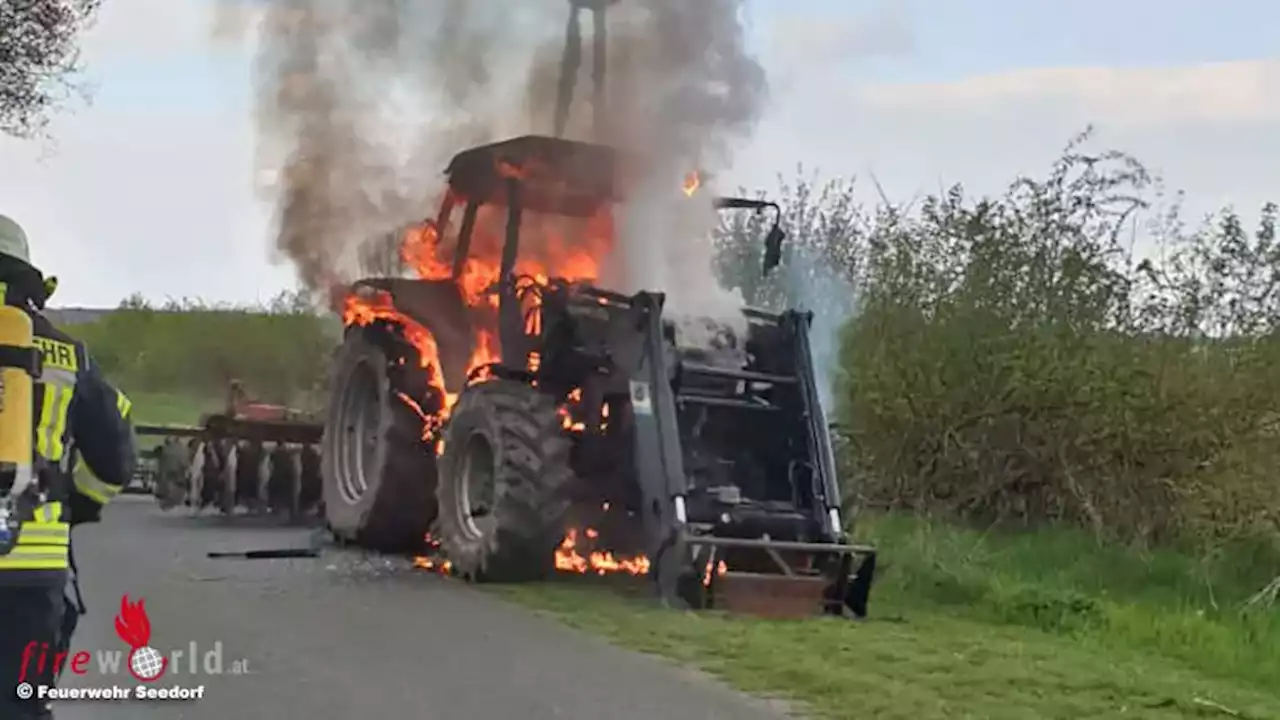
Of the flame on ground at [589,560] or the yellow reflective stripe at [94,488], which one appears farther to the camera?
the flame on ground at [589,560]

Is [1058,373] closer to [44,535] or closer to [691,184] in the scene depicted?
[691,184]

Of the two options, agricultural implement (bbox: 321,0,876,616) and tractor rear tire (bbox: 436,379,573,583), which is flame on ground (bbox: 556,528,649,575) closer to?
agricultural implement (bbox: 321,0,876,616)

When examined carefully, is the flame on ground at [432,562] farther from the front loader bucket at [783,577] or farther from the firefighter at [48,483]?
the firefighter at [48,483]

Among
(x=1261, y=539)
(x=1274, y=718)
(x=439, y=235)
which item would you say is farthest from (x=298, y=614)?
(x=1261, y=539)

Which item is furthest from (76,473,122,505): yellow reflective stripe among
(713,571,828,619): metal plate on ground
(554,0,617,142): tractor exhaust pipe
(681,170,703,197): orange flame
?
(554,0,617,142): tractor exhaust pipe

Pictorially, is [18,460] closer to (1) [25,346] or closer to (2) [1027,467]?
(1) [25,346]

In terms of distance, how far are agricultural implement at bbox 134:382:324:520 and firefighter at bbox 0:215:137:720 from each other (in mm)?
13550

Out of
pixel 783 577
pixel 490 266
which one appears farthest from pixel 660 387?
pixel 490 266

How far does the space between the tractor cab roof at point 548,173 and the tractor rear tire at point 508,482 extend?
5.78 feet

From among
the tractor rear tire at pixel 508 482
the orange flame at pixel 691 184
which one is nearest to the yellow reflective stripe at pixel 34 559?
the tractor rear tire at pixel 508 482

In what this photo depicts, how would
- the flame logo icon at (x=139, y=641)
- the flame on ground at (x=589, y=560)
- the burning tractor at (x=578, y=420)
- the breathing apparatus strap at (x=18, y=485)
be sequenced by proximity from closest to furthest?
the breathing apparatus strap at (x=18, y=485) < the flame logo icon at (x=139, y=641) < the burning tractor at (x=578, y=420) < the flame on ground at (x=589, y=560)

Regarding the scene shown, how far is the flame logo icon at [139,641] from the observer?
27.5 feet

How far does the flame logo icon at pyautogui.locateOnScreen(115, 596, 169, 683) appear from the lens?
8367mm

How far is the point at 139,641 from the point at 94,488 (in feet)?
14.5
